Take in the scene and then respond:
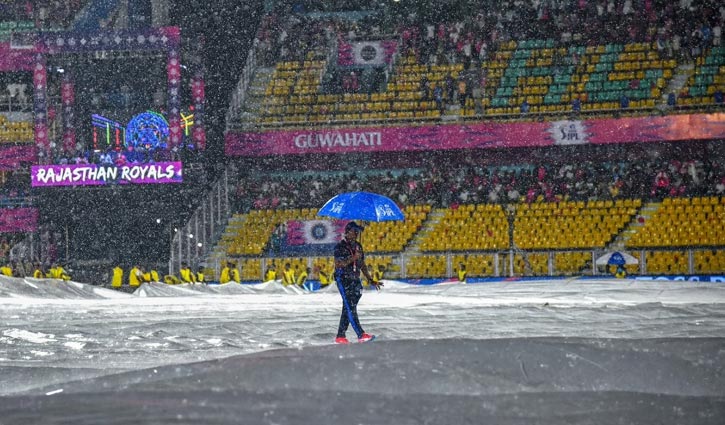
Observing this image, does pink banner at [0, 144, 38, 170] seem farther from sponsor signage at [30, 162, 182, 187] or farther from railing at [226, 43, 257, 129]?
railing at [226, 43, 257, 129]

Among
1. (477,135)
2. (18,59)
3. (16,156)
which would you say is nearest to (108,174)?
(16,156)

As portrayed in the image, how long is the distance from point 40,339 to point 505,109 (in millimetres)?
24555

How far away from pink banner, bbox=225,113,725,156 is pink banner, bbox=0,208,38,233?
7646 mm

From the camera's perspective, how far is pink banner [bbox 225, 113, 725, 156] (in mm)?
34594

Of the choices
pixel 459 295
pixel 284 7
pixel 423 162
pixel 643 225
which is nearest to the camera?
pixel 459 295

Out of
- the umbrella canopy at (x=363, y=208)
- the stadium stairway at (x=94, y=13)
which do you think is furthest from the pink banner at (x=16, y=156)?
the umbrella canopy at (x=363, y=208)

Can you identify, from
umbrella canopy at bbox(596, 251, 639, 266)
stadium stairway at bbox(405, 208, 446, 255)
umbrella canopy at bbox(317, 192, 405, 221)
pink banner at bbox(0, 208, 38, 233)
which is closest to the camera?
umbrella canopy at bbox(317, 192, 405, 221)

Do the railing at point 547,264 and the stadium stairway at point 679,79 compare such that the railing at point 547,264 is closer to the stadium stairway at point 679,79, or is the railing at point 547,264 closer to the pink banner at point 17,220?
the stadium stairway at point 679,79

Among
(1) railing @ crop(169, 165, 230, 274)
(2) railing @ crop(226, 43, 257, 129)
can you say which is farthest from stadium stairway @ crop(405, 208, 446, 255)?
(2) railing @ crop(226, 43, 257, 129)

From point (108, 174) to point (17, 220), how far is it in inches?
223

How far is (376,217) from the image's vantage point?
1323cm

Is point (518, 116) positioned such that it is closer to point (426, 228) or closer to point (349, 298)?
point (426, 228)

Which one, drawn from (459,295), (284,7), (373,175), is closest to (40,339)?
(459,295)

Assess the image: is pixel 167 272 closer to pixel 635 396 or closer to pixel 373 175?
pixel 373 175
